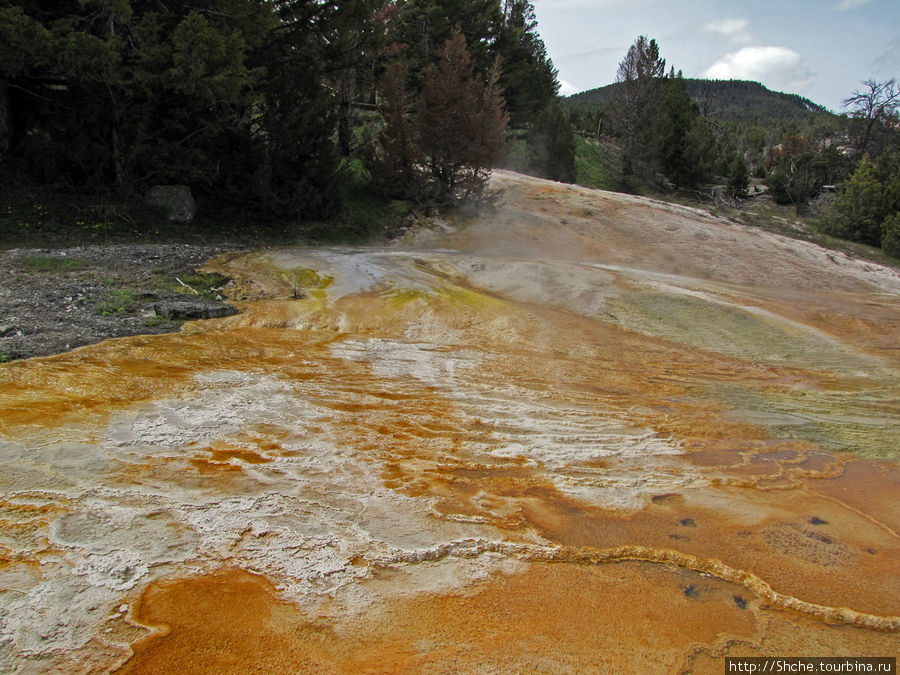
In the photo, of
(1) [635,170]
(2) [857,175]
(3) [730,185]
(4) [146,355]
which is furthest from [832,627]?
(3) [730,185]

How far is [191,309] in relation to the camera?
7.57 metres

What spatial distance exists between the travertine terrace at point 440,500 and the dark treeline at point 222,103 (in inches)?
269

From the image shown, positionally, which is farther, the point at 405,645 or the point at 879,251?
the point at 879,251

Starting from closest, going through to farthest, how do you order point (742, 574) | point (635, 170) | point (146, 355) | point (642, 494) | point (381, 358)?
point (742, 574), point (642, 494), point (146, 355), point (381, 358), point (635, 170)

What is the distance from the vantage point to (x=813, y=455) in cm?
471

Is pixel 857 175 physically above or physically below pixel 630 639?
above

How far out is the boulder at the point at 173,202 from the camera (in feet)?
42.1

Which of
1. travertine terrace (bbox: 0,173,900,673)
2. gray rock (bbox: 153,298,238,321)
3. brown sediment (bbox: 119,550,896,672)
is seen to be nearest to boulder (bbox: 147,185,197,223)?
gray rock (bbox: 153,298,238,321)

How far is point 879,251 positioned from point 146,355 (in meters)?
23.0

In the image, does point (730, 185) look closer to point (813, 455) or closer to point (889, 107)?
point (889, 107)

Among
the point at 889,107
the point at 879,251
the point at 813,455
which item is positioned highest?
the point at 889,107

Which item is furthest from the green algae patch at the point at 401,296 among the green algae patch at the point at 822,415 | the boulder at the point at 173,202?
the boulder at the point at 173,202

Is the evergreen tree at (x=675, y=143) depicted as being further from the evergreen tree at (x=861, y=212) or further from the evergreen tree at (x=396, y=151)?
the evergreen tree at (x=396, y=151)

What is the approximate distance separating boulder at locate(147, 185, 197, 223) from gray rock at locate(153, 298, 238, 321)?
5902 millimetres
